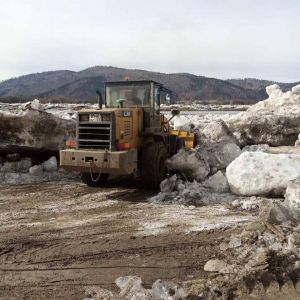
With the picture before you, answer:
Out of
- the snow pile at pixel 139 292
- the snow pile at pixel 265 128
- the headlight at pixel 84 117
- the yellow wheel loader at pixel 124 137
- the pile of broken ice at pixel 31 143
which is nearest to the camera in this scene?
the snow pile at pixel 139 292

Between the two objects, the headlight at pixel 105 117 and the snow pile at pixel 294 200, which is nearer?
the snow pile at pixel 294 200

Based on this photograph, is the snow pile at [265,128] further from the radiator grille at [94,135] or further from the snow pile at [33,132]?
the radiator grille at [94,135]

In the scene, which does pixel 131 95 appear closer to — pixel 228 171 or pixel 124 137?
pixel 124 137

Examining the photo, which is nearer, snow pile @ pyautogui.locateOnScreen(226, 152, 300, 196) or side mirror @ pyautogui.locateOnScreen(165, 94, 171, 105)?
snow pile @ pyautogui.locateOnScreen(226, 152, 300, 196)

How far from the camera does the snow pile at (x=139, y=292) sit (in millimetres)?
4047

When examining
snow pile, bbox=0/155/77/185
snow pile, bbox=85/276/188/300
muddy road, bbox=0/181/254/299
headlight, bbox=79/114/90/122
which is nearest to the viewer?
snow pile, bbox=85/276/188/300

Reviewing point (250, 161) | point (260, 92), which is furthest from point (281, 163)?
point (260, 92)

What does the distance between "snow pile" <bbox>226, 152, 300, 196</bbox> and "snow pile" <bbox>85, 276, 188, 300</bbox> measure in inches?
Result: 163

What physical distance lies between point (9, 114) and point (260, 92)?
476 feet

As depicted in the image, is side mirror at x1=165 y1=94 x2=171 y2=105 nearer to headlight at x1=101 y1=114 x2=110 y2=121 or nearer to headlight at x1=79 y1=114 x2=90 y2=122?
headlight at x1=101 y1=114 x2=110 y2=121

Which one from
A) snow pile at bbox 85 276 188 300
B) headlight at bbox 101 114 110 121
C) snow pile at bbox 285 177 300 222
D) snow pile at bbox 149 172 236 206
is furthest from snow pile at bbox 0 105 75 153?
snow pile at bbox 85 276 188 300

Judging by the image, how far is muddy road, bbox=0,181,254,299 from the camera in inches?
183

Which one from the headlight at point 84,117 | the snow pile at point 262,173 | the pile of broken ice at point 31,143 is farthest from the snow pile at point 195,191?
the pile of broken ice at point 31,143

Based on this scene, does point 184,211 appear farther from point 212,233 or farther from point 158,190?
point 158,190
